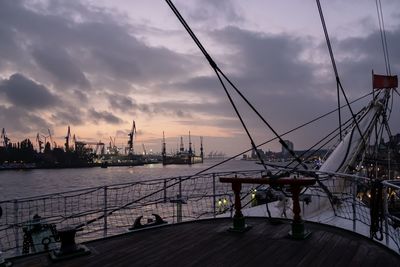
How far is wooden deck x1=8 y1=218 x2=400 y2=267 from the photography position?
5.01 meters

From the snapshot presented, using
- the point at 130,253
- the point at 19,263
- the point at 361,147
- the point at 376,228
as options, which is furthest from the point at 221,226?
the point at 361,147

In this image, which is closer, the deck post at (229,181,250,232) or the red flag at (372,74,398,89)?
the deck post at (229,181,250,232)

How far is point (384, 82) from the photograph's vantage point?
18031mm

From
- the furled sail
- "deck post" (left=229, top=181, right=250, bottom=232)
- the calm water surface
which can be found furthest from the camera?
the calm water surface

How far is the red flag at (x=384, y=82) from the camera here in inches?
706

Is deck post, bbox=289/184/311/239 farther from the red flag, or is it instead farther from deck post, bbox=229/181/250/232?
the red flag

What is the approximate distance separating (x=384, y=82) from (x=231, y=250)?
16046 mm

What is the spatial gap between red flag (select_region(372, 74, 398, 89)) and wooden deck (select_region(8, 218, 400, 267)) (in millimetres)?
13621

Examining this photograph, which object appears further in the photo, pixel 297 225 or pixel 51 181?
pixel 51 181

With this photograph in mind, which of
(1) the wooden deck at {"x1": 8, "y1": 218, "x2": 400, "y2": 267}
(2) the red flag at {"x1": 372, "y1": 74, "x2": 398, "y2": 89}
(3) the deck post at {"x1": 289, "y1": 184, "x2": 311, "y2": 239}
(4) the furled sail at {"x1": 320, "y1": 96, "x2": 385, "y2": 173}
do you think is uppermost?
(2) the red flag at {"x1": 372, "y1": 74, "x2": 398, "y2": 89}

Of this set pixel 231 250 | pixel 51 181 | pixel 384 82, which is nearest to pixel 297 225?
pixel 231 250

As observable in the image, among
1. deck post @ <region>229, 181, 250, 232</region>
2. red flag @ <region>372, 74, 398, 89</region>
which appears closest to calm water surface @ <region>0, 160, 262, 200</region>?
red flag @ <region>372, 74, 398, 89</region>

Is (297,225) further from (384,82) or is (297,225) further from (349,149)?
(384,82)

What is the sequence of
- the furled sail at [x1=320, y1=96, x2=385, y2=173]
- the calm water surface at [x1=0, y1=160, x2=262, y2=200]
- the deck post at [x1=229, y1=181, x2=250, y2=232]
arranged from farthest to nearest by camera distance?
the calm water surface at [x1=0, y1=160, x2=262, y2=200]
the furled sail at [x1=320, y1=96, x2=385, y2=173]
the deck post at [x1=229, y1=181, x2=250, y2=232]
